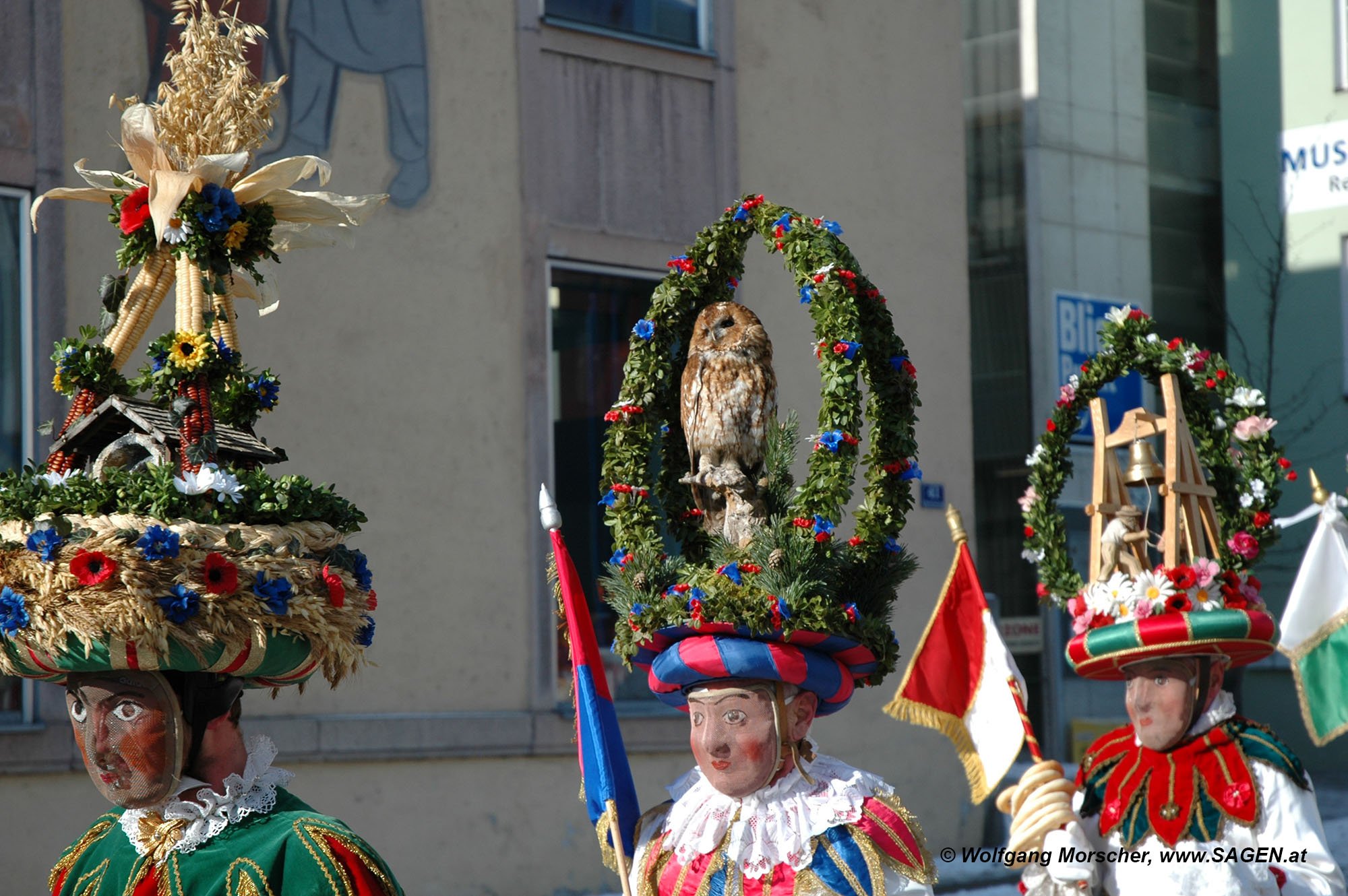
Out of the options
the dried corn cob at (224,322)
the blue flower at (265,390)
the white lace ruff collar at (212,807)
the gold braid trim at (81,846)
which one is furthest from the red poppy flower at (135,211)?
the gold braid trim at (81,846)

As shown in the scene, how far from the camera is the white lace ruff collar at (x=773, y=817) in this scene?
495 centimetres

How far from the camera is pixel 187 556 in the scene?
161 inches

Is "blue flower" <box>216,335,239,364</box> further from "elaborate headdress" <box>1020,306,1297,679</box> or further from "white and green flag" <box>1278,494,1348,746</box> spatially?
"white and green flag" <box>1278,494,1348,746</box>

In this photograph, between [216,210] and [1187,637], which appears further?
[1187,637]

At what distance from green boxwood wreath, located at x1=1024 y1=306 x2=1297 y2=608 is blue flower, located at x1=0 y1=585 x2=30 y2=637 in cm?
435

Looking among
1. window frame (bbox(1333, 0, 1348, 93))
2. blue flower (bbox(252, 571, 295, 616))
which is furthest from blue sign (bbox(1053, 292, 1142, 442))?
blue flower (bbox(252, 571, 295, 616))

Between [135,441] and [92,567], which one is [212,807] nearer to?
[92,567]

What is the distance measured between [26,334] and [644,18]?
451cm

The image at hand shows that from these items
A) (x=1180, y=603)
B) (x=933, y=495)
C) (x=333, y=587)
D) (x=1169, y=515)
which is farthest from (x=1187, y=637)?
(x=933, y=495)

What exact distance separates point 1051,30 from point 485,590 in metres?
10.2

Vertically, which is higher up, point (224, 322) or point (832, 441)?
point (224, 322)

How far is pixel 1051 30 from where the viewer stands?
17938 millimetres

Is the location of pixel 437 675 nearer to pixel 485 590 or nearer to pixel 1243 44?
pixel 485 590

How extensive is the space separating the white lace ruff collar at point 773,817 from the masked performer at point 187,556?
1070 mm
